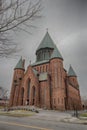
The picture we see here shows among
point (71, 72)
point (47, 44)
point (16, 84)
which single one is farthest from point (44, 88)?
point (71, 72)

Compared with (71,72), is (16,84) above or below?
below

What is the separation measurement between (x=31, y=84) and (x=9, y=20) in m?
36.1

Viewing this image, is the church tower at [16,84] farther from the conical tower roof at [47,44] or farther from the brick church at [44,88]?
the conical tower roof at [47,44]

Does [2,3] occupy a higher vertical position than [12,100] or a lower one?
higher

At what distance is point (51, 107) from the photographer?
1446 inches

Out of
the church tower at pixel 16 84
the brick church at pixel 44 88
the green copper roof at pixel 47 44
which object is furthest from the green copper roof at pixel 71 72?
the church tower at pixel 16 84

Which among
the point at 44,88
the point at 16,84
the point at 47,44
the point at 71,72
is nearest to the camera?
the point at 44,88

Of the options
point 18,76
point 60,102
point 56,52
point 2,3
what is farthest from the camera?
point 18,76

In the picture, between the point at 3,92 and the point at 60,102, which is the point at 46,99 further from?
the point at 3,92

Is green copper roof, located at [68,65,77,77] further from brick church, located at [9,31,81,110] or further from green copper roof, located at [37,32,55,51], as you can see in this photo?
brick church, located at [9,31,81,110]

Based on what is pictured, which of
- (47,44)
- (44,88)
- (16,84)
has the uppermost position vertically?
(47,44)

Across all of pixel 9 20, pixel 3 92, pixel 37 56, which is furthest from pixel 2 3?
pixel 37 56

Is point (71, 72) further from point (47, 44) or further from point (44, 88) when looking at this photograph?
point (44, 88)

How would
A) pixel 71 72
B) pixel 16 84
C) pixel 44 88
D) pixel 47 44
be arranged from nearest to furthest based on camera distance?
pixel 44 88
pixel 16 84
pixel 47 44
pixel 71 72
